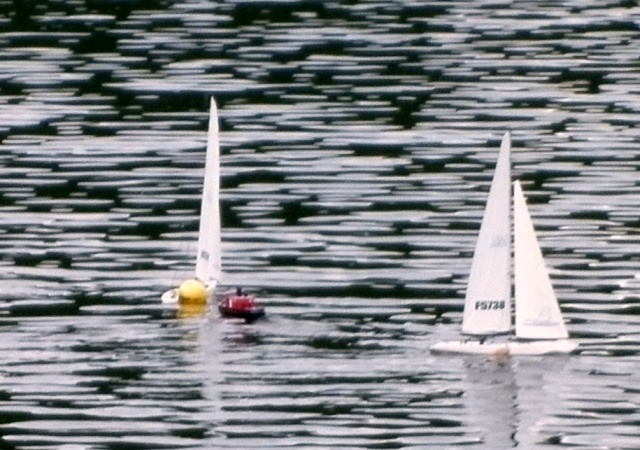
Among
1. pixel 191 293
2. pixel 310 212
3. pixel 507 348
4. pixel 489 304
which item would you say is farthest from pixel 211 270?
pixel 507 348

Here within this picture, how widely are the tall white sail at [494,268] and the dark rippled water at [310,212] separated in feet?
4.55

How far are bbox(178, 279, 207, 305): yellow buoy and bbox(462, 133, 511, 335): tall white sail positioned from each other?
28.4ft

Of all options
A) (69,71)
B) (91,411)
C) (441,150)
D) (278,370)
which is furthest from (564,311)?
(69,71)

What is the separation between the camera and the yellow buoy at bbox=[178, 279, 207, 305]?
2630 inches

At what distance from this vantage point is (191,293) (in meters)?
67.0

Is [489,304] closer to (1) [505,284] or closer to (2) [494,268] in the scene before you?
(1) [505,284]

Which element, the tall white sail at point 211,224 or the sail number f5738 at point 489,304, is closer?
the sail number f5738 at point 489,304

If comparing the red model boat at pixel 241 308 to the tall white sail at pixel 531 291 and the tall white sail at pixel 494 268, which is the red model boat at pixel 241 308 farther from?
the tall white sail at pixel 531 291

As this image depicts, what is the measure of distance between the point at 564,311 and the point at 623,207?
491 inches

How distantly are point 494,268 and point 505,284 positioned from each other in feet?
1.70

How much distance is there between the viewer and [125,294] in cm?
6744

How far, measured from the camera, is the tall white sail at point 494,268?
62.5 meters

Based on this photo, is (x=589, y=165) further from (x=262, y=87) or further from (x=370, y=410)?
(x=370, y=410)

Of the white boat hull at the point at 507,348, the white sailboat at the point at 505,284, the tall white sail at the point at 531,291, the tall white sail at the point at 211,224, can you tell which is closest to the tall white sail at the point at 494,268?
the white sailboat at the point at 505,284
